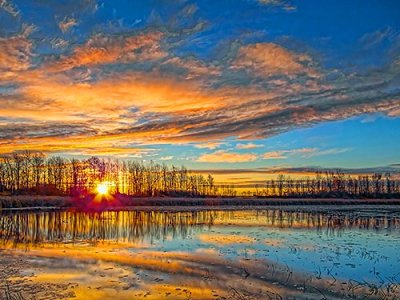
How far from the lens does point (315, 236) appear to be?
85.1 feet

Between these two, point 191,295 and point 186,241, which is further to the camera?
point 186,241

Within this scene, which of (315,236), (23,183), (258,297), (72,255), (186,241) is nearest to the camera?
(258,297)

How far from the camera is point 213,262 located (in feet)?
54.4

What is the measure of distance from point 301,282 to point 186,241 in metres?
10.4

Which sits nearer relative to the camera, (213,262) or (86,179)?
(213,262)

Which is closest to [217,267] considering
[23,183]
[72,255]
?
[72,255]

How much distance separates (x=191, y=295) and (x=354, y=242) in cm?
1433

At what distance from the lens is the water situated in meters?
12.2

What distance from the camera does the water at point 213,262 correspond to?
40.1ft

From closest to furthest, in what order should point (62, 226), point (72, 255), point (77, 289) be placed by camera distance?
point (77, 289) → point (72, 255) → point (62, 226)

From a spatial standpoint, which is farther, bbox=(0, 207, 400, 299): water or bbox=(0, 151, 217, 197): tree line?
bbox=(0, 151, 217, 197): tree line

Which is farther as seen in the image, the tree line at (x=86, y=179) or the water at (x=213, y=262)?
the tree line at (x=86, y=179)

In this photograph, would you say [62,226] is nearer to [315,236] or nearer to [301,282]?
[315,236]

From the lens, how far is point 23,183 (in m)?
108
